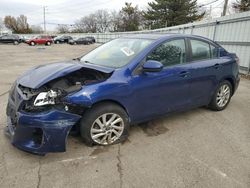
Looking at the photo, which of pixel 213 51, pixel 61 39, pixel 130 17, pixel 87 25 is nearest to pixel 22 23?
pixel 87 25

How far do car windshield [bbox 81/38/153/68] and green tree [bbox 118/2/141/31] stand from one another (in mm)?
54873

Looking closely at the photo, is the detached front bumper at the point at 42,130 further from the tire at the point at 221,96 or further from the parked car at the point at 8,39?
the parked car at the point at 8,39

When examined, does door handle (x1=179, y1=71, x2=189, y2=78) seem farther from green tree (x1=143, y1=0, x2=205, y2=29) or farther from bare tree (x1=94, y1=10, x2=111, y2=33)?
bare tree (x1=94, y1=10, x2=111, y2=33)

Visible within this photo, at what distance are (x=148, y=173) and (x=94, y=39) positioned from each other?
4424 cm

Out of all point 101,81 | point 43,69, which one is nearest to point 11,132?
point 43,69

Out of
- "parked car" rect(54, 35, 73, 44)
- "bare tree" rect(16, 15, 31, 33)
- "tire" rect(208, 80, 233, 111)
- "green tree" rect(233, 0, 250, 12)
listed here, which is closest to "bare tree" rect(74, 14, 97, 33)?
"bare tree" rect(16, 15, 31, 33)

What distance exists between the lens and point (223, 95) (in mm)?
5070

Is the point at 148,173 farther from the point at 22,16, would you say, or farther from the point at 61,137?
the point at 22,16

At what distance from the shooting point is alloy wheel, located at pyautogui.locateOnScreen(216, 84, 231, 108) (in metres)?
4.98

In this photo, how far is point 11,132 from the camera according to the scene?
3195 millimetres

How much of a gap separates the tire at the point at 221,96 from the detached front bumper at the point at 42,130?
118 inches

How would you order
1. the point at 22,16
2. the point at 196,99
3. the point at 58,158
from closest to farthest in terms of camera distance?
the point at 58,158, the point at 196,99, the point at 22,16

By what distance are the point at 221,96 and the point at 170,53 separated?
170 cm

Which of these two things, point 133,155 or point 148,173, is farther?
point 133,155
